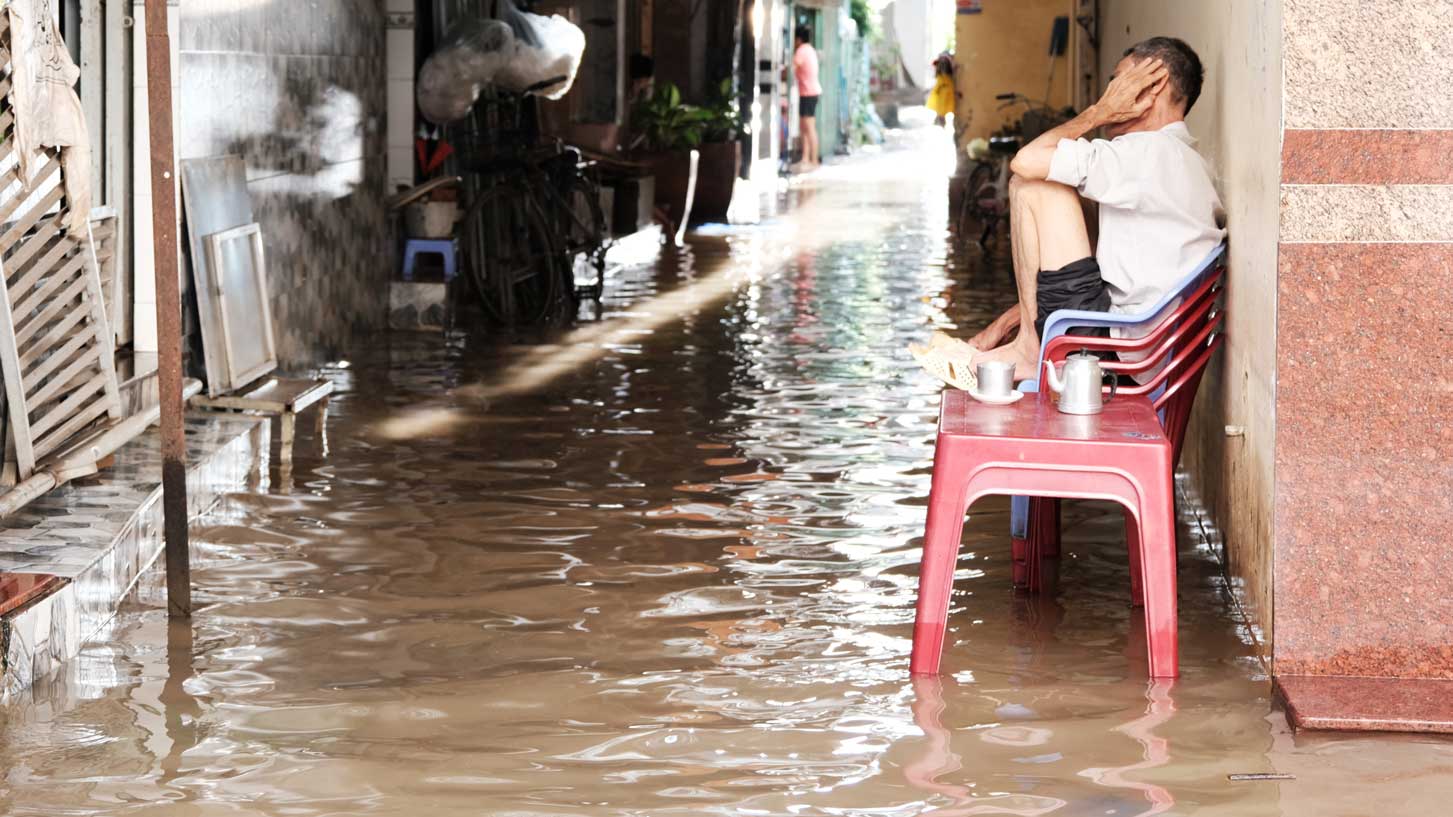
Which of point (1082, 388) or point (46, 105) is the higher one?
point (46, 105)

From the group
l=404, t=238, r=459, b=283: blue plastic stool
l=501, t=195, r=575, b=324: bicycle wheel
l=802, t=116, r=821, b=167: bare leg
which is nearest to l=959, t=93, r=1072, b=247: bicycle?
l=501, t=195, r=575, b=324: bicycle wheel

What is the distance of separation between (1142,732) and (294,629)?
79.7 inches

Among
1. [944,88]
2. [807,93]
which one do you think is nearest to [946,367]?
[944,88]

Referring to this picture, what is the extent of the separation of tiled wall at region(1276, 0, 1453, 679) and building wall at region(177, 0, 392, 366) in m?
4.05

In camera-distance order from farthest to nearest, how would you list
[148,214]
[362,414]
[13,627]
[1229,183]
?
[362,414] < [148,214] < [1229,183] < [13,627]

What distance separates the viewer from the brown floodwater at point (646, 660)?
338 cm

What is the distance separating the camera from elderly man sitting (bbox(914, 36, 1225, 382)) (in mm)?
4645

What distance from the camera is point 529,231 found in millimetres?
10125

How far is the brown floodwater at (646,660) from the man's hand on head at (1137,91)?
1234mm

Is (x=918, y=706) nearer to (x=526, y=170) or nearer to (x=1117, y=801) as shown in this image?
(x=1117, y=801)

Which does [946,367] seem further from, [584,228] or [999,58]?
[999,58]


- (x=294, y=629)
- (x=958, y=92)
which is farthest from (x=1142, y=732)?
(x=958, y=92)

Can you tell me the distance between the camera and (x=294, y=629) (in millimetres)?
4430

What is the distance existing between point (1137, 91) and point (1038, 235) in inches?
17.8
